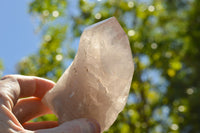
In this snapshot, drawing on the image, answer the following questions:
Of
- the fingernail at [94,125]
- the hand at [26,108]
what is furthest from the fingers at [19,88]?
the fingernail at [94,125]

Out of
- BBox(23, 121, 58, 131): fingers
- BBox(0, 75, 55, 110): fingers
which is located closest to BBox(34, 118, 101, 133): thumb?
BBox(0, 75, 55, 110): fingers

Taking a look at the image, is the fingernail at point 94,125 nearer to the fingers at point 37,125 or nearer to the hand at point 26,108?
the hand at point 26,108

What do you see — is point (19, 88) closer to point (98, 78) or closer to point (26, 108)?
point (26, 108)

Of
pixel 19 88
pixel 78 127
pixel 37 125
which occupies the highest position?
pixel 19 88

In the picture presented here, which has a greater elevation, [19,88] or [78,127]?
[19,88]

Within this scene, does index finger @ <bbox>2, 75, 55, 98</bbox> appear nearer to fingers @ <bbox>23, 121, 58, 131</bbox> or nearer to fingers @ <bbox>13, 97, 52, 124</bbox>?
fingers @ <bbox>13, 97, 52, 124</bbox>

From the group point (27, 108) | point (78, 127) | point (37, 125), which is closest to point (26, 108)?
point (27, 108)
